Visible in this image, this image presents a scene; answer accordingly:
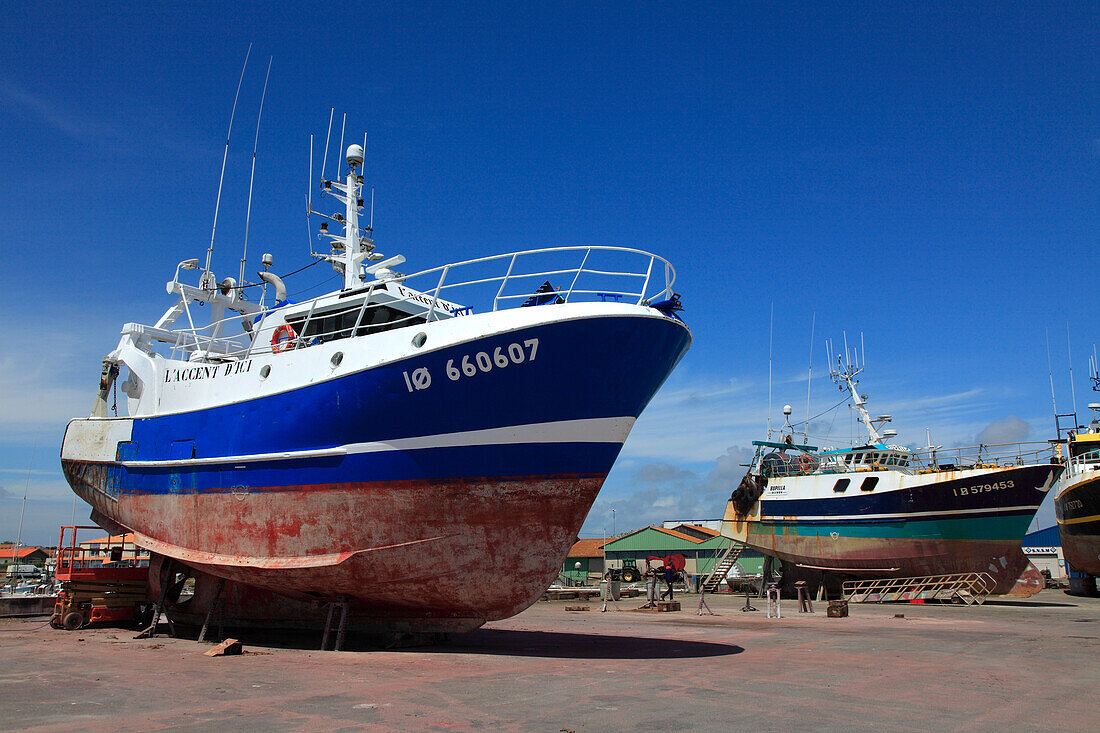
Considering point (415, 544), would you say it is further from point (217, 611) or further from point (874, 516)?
point (874, 516)

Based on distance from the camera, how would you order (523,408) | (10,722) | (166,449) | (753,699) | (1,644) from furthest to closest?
(166,449) < (1,644) < (523,408) < (753,699) < (10,722)

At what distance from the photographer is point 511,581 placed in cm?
1148

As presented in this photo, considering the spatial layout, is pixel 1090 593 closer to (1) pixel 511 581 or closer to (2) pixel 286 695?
(1) pixel 511 581

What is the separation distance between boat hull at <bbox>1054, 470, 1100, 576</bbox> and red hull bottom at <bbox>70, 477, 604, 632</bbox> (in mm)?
27086

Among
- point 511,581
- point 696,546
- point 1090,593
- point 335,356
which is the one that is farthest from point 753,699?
point 696,546

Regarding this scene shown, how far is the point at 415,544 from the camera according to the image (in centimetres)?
1126

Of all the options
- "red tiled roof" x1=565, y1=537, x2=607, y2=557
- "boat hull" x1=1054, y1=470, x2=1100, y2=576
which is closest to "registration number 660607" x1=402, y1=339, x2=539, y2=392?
"boat hull" x1=1054, y1=470, x2=1100, y2=576

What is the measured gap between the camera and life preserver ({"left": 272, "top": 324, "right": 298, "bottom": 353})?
13977 mm

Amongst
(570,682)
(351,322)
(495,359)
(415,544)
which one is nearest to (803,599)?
(415,544)

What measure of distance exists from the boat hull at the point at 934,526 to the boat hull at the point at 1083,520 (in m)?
4.52

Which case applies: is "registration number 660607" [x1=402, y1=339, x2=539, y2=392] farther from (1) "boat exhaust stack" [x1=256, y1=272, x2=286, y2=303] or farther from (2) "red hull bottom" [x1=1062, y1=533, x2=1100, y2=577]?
(2) "red hull bottom" [x1=1062, y1=533, x2=1100, y2=577]

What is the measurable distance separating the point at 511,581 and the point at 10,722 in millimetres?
6561

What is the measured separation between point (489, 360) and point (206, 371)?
284 inches

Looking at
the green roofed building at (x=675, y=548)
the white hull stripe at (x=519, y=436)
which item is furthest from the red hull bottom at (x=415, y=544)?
the green roofed building at (x=675, y=548)
